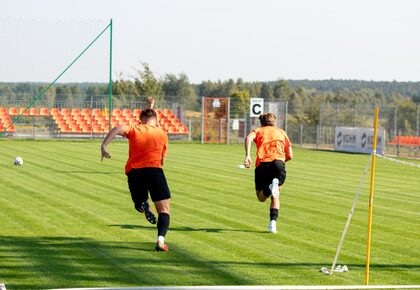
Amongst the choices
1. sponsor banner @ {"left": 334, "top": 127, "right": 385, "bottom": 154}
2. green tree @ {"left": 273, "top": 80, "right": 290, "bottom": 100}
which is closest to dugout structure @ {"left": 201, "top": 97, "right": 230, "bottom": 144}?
sponsor banner @ {"left": 334, "top": 127, "right": 385, "bottom": 154}

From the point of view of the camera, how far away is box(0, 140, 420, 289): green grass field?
9.70 meters

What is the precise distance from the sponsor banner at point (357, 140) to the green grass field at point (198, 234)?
60.2ft

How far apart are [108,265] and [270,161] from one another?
391 cm

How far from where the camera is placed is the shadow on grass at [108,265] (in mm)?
9242

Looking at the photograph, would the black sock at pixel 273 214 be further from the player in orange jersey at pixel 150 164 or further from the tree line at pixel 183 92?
the tree line at pixel 183 92

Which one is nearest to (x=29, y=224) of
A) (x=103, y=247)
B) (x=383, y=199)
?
(x=103, y=247)

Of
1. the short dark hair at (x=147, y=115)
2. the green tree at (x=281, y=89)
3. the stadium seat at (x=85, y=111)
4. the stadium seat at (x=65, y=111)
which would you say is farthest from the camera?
the green tree at (x=281, y=89)

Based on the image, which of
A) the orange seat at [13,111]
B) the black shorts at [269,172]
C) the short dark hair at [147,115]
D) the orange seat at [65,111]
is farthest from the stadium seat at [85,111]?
the short dark hair at [147,115]

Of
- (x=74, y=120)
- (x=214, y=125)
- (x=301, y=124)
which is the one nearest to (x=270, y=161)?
(x=74, y=120)

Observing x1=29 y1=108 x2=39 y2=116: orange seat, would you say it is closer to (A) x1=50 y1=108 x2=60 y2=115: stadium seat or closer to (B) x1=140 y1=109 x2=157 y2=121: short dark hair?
(A) x1=50 y1=108 x2=60 y2=115: stadium seat

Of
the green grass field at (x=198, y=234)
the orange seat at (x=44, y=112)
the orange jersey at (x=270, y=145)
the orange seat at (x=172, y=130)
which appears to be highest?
the orange jersey at (x=270, y=145)

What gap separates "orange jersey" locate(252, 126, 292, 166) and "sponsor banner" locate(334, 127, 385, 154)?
28165 mm

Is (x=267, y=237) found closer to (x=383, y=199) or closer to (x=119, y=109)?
(x=383, y=199)

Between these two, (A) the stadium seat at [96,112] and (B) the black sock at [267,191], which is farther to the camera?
(A) the stadium seat at [96,112]
